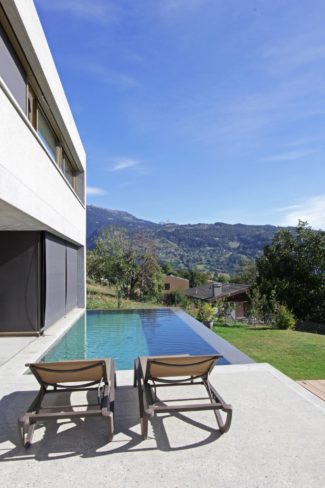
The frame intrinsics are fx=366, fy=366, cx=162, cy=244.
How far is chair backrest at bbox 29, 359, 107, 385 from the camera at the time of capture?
3870 millimetres

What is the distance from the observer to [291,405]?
444cm

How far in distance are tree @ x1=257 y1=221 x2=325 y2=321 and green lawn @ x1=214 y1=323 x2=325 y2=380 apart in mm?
18100

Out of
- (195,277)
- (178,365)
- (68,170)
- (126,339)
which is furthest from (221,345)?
(195,277)

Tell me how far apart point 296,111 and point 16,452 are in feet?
53.0

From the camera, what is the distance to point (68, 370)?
391 centimetres

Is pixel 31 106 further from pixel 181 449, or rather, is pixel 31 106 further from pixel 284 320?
pixel 284 320

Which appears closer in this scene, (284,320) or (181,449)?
(181,449)

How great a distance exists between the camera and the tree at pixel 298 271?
3278 centimetres

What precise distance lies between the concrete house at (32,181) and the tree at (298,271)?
24.0m

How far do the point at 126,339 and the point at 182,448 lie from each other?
20.8 ft

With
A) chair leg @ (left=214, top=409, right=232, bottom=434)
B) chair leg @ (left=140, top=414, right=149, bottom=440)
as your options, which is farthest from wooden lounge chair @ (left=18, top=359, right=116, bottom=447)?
chair leg @ (left=214, top=409, right=232, bottom=434)

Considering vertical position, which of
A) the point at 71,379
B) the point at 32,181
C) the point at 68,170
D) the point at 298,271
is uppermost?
the point at 68,170

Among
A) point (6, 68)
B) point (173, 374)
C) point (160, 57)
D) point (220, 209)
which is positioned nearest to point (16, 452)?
point (173, 374)

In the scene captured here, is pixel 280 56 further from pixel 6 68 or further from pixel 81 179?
pixel 81 179
